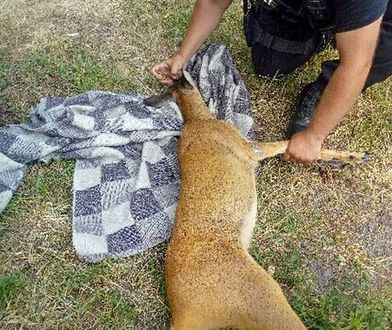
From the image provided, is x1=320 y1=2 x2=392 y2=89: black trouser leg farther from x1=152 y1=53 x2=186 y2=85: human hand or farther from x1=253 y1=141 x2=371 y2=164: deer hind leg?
x1=152 y1=53 x2=186 y2=85: human hand

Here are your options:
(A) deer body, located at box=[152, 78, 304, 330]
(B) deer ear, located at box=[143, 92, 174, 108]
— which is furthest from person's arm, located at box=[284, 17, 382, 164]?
(B) deer ear, located at box=[143, 92, 174, 108]

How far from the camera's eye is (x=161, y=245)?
133 inches

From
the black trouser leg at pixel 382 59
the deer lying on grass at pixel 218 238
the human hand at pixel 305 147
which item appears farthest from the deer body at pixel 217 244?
the black trouser leg at pixel 382 59

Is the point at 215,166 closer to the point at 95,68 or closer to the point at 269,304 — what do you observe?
the point at 269,304

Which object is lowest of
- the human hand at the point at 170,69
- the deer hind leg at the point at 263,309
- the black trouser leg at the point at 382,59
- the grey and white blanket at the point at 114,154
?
the grey and white blanket at the point at 114,154

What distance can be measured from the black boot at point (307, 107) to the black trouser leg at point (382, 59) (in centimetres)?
8

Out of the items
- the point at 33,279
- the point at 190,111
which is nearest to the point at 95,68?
the point at 190,111

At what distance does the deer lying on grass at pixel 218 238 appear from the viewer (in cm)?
268

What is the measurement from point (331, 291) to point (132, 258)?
1.03 m

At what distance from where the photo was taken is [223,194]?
10.2ft

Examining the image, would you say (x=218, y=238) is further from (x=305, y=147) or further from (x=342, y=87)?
(x=342, y=87)

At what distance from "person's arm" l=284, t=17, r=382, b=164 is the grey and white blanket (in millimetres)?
511

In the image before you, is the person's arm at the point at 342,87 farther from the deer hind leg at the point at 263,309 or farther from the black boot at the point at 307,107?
the deer hind leg at the point at 263,309

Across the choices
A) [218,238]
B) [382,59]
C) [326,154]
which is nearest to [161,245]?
[218,238]
